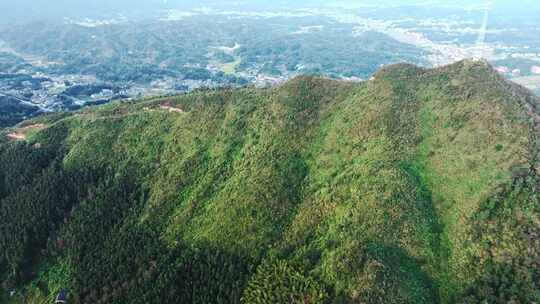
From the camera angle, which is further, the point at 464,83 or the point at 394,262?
the point at 464,83

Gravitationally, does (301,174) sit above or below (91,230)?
above

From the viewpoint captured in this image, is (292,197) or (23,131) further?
(23,131)

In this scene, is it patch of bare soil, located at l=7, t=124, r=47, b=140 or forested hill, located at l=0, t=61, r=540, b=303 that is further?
patch of bare soil, located at l=7, t=124, r=47, b=140

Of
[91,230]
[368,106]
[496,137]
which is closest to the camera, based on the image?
[496,137]

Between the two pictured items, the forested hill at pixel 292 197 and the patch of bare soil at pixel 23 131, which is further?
the patch of bare soil at pixel 23 131

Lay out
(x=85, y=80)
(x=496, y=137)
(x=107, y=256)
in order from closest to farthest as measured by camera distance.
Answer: (x=496, y=137)
(x=107, y=256)
(x=85, y=80)

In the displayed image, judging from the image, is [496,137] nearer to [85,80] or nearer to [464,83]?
[464,83]

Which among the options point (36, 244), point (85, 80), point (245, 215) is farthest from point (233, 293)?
point (85, 80)

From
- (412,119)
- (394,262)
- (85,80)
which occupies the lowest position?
(85,80)
